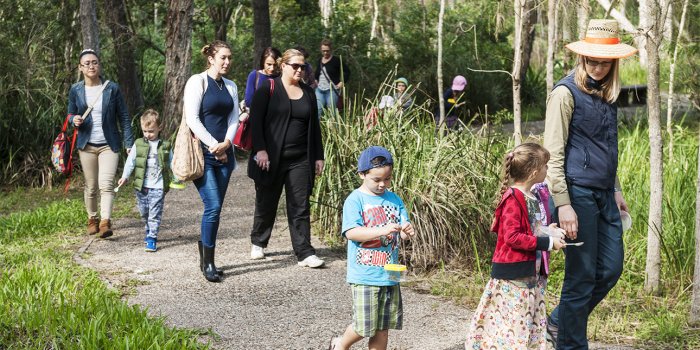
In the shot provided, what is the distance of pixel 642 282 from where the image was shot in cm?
717

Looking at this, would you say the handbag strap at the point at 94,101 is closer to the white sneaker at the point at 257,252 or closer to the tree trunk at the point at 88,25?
the white sneaker at the point at 257,252

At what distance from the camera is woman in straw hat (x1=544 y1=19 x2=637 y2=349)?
186 inches

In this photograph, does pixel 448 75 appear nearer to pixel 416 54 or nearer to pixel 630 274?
pixel 416 54

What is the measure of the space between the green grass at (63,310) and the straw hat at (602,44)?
2601 mm

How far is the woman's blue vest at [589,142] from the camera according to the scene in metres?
4.74

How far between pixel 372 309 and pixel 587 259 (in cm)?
113

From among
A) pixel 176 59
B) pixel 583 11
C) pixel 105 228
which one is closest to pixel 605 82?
pixel 105 228

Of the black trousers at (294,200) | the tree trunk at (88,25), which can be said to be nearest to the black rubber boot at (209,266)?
the black trousers at (294,200)

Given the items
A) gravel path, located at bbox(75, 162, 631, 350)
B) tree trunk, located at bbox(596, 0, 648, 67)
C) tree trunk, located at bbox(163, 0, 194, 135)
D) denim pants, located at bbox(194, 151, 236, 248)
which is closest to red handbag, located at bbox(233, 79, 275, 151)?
denim pants, located at bbox(194, 151, 236, 248)

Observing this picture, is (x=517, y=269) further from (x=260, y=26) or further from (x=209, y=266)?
(x=260, y=26)

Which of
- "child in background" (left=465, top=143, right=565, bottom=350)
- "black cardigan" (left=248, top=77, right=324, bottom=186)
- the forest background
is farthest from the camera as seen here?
"black cardigan" (left=248, top=77, right=324, bottom=186)

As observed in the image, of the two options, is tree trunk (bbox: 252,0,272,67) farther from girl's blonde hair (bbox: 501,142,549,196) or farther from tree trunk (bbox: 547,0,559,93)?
girl's blonde hair (bbox: 501,142,549,196)

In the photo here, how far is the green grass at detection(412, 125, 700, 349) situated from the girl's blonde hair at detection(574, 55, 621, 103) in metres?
1.71

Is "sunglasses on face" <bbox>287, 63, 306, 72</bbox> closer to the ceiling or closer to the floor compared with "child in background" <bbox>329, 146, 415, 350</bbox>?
closer to the ceiling
